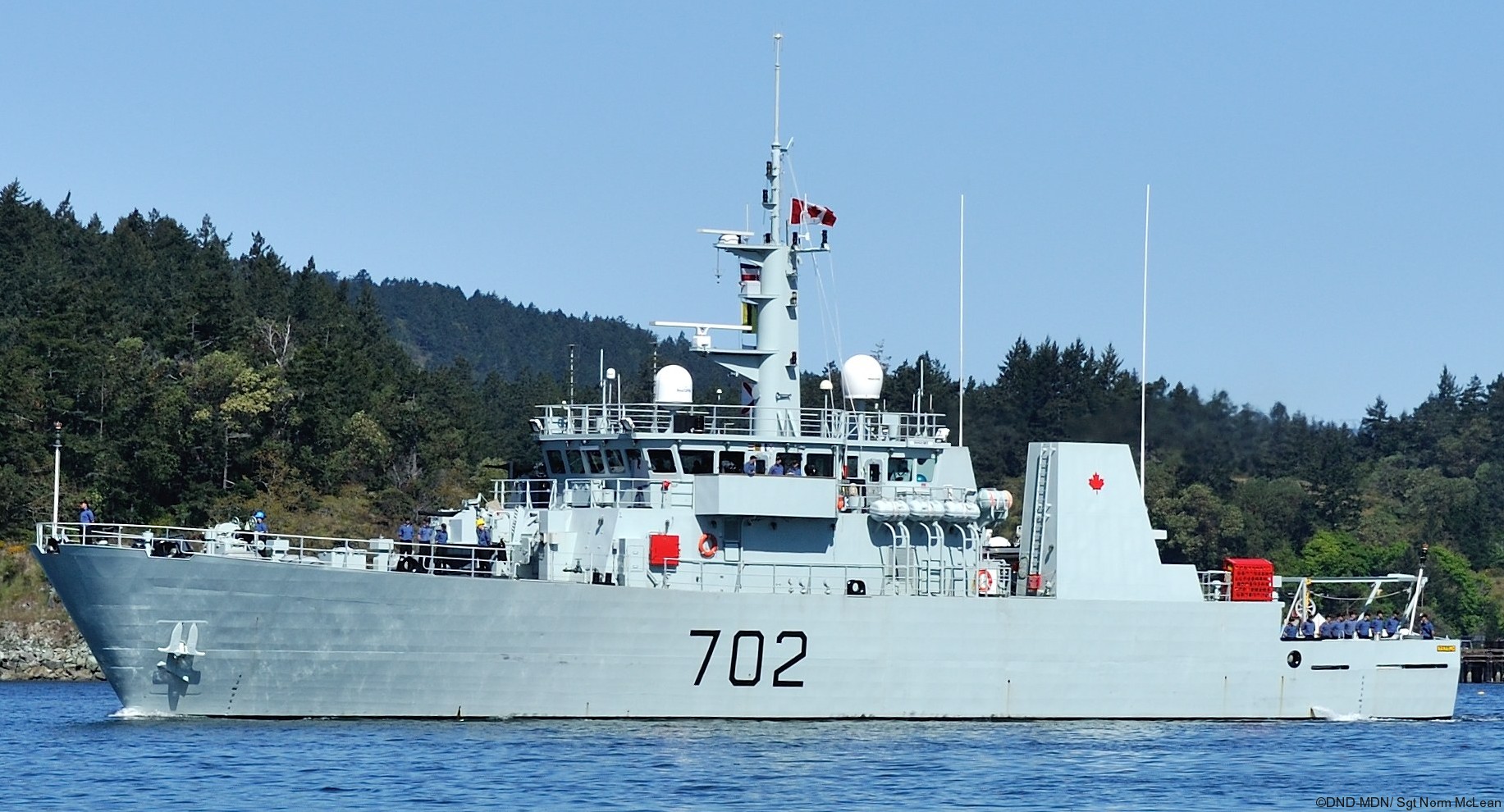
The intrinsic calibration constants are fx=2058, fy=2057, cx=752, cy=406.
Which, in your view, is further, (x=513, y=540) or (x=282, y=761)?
(x=513, y=540)

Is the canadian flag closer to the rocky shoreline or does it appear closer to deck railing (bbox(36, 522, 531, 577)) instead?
deck railing (bbox(36, 522, 531, 577))

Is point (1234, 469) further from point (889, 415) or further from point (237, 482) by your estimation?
point (237, 482)

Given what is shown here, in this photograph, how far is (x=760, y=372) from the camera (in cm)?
3331

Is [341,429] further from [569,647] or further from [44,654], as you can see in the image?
[569,647]

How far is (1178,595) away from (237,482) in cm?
3403

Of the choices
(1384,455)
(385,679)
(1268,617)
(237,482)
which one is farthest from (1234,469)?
(1384,455)

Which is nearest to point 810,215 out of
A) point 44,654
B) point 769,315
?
point 769,315

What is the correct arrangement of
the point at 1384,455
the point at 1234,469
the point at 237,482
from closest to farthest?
the point at 1234,469, the point at 237,482, the point at 1384,455

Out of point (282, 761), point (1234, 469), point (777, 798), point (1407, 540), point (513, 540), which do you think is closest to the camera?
point (777, 798)

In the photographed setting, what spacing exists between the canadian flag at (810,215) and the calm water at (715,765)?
27.4 feet

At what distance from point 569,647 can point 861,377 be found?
6.88 meters

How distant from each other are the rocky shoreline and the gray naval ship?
21.7 meters

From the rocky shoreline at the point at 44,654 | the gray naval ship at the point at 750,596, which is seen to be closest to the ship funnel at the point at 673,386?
the gray naval ship at the point at 750,596

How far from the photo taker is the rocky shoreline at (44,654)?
172 ft
